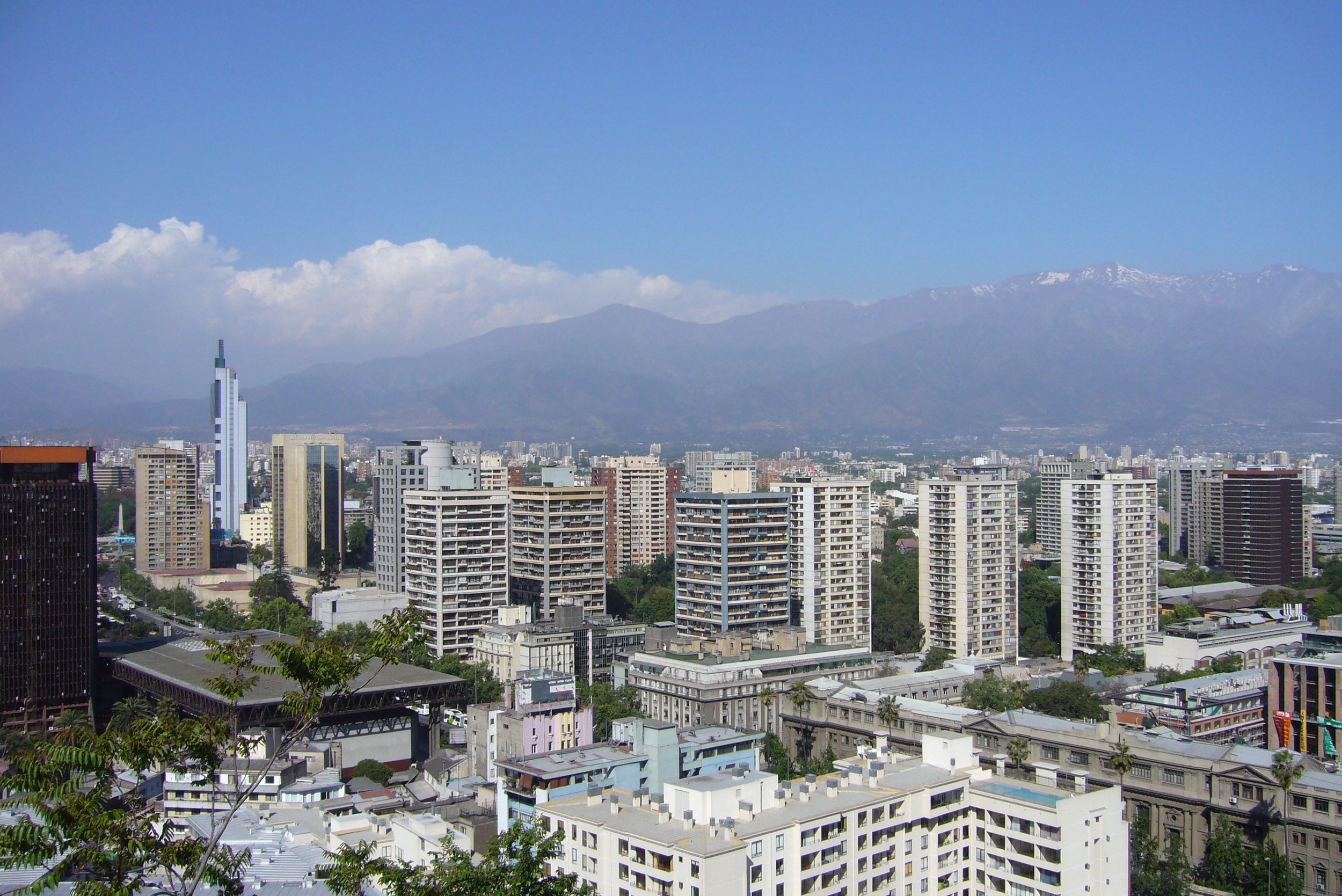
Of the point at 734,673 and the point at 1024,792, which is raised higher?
the point at 1024,792

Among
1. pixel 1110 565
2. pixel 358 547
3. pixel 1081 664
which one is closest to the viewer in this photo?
pixel 1081 664

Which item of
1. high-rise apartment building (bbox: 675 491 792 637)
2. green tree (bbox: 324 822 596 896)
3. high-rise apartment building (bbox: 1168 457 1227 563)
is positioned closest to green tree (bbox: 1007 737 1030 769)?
high-rise apartment building (bbox: 675 491 792 637)

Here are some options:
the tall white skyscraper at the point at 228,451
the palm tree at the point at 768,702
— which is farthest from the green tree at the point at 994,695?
the tall white skyscraper at the point at 228,451

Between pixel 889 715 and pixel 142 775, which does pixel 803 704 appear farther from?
pixel 142 775

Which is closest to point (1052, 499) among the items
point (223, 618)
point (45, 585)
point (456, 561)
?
point (456, 561)

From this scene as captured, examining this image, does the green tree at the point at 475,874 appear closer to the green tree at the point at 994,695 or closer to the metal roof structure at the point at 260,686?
the metal roof structure at the point at 260,686
